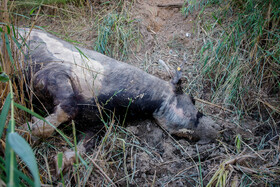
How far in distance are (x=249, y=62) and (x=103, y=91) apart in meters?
1.50

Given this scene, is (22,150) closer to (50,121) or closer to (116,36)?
(50,121)

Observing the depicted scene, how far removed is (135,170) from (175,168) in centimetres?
31

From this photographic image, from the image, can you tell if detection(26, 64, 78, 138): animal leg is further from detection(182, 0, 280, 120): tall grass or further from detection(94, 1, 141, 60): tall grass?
detection(182, 0, 280, 120): tall grass

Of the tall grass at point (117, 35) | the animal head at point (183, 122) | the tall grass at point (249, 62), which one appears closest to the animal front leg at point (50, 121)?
the animal head at point (183, 122)

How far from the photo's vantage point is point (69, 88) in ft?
5.90

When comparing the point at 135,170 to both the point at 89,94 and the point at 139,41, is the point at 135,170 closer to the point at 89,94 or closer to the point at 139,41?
the point at 89,94

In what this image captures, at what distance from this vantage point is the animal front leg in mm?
1590

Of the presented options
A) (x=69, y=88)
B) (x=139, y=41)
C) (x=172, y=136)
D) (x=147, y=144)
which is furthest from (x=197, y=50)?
(x=69, y=88)

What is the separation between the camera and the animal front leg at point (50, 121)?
1590mm

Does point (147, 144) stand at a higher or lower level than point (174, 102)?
lower

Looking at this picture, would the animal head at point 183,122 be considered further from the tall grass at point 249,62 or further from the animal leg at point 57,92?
the animal leg at point 57,92

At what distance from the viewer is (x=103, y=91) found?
1.94 metres

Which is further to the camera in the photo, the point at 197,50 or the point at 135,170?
the point at 197,50

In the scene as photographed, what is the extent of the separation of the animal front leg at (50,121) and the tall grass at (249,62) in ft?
4.96
